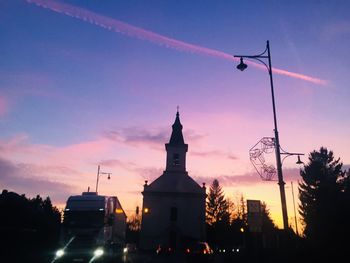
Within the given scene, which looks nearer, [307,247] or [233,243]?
[307,247]

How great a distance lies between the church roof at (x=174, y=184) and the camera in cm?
5697

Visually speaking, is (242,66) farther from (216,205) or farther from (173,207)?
(216,205)

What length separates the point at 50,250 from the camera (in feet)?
107

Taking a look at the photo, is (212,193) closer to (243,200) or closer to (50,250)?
(243,200)

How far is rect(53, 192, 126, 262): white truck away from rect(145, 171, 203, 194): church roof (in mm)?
36660

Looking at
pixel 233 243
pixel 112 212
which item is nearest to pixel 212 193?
pixel 233 243

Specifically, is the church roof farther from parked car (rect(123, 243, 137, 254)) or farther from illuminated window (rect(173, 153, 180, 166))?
parked car (rect(123, 243, 137, 254))

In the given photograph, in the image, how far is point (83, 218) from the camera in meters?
18.4

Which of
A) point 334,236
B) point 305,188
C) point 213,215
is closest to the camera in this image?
point 334,236

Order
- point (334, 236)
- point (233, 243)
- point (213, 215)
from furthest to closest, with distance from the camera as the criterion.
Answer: point (213, 215) < point (233, 243) < point (334, 236)

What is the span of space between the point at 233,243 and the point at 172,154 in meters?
22.6

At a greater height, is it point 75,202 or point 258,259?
point 75,202

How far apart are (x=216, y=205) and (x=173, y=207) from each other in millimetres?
36157

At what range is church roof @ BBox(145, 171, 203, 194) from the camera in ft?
187
